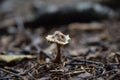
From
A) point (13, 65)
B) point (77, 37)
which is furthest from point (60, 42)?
point (77, 37)

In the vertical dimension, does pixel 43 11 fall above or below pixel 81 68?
above

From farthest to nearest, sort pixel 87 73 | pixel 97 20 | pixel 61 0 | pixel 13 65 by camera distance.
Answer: pixel 61 0
pixel 97 20
pixel 13 65
pixel 87 73

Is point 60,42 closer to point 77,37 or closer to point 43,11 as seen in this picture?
point 77,37

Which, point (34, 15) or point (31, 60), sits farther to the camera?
point (34, 15)

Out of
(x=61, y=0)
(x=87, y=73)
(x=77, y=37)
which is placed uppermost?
(x=61, y=0)

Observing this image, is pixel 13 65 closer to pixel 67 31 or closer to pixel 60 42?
pixel 60 42

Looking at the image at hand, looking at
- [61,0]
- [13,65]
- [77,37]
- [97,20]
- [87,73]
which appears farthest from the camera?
[61,0]

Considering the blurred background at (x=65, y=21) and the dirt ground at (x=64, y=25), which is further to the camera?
the blurred background at (x=65, y=21)

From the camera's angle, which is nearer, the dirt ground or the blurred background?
the dirt ground

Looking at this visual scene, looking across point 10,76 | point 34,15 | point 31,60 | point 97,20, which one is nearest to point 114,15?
point 97,20
